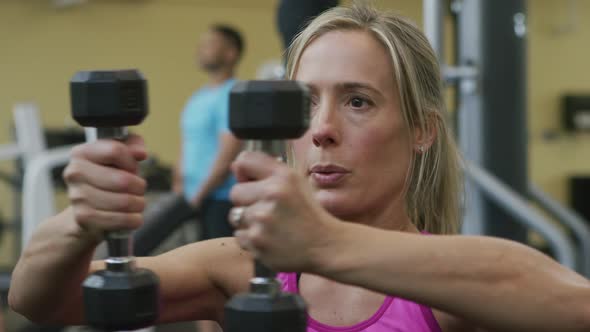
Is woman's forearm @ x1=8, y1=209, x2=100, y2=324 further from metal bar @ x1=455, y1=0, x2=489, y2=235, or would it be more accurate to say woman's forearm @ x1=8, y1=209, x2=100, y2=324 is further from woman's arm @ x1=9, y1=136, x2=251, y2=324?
metal bar @ x1=455, y1=0, x2=489, y2=235

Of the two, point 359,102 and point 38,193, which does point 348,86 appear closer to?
point 359,102

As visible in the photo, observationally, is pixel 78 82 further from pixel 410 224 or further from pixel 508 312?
pixel 410 224

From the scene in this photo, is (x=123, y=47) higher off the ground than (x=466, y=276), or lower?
higher

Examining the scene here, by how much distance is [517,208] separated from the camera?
2.56 meters

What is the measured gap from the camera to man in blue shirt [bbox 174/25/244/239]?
3.16m

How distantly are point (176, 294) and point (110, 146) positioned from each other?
52 centimetres

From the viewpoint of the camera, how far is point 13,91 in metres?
7.04

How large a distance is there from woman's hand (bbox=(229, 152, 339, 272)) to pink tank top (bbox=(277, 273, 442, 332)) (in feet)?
1.44

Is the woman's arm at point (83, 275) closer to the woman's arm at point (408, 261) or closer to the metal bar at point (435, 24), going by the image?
the woman's arm at point (408, 261)

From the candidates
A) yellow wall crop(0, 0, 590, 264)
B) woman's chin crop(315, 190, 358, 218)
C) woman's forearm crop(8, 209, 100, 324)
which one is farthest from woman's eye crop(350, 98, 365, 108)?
yellow wall crop(0, 0, 590, 264)

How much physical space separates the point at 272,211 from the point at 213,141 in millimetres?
2708

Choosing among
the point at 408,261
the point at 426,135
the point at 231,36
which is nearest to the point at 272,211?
the point at 408,261

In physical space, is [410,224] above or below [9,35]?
Answer: below

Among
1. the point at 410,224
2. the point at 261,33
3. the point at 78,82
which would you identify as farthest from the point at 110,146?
the point at 261,33
